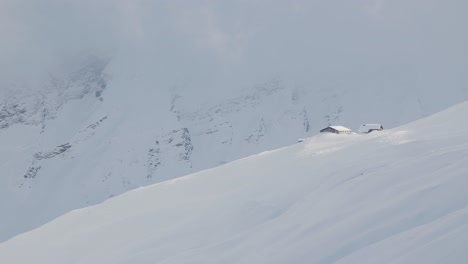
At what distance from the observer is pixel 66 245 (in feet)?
68.2

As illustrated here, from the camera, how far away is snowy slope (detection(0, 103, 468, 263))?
38.5 ft

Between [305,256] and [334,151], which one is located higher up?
[334,151]

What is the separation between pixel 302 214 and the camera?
15.4m

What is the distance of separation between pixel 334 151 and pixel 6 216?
185767 mm

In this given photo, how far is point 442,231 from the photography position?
10.5 meters

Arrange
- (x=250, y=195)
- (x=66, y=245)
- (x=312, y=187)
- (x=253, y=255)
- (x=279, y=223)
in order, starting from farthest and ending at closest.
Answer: (x=66, y=245) < (x=250, y=195) < (x=312, y=187) < (x=279, y=223) < (x=253, y=255)

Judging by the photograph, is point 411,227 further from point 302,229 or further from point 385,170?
point 385,170

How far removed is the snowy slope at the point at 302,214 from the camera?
1173 cm

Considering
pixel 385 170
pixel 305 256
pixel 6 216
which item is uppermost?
pixel 6 216

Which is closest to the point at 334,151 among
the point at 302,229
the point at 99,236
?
the point at 99,236

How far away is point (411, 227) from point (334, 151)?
12.0 meters

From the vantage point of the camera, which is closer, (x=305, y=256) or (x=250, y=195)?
(x=305, y=256)

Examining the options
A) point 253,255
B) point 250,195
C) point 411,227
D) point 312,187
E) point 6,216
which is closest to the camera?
point 411,227

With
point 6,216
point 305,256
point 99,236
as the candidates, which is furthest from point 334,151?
point 6,216
